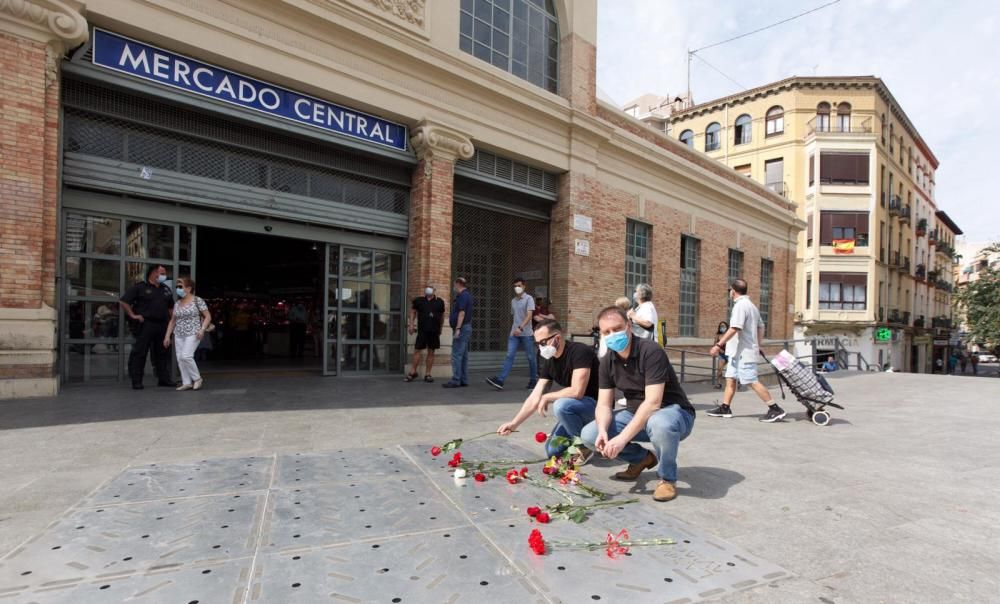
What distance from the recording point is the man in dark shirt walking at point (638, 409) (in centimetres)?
350

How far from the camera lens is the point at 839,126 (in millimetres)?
32594

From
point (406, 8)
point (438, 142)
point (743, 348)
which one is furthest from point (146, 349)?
point (743, 348)

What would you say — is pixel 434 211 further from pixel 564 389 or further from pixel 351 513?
pixel 351 513

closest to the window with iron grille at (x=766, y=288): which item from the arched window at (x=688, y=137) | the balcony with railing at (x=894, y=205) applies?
the arched window at (x=688, y=137)

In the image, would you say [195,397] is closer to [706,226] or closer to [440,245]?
[440,245]

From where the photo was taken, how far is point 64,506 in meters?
3.16

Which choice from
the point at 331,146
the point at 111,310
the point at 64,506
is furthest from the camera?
the point at 331,146

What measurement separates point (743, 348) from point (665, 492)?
414cm

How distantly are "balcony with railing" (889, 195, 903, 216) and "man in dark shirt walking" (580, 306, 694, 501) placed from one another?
4012 cm

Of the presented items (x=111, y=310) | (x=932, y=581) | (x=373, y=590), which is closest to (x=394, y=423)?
(x=373, y=590)

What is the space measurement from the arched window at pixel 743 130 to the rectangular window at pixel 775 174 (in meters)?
2.08

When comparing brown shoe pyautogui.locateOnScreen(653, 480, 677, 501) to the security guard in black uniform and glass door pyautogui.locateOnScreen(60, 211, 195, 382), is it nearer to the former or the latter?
the security guard in black uniform

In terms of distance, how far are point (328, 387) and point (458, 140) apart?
5.56 meters

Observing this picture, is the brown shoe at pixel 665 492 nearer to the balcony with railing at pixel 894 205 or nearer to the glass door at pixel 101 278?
the glass door at pixel 101 278
